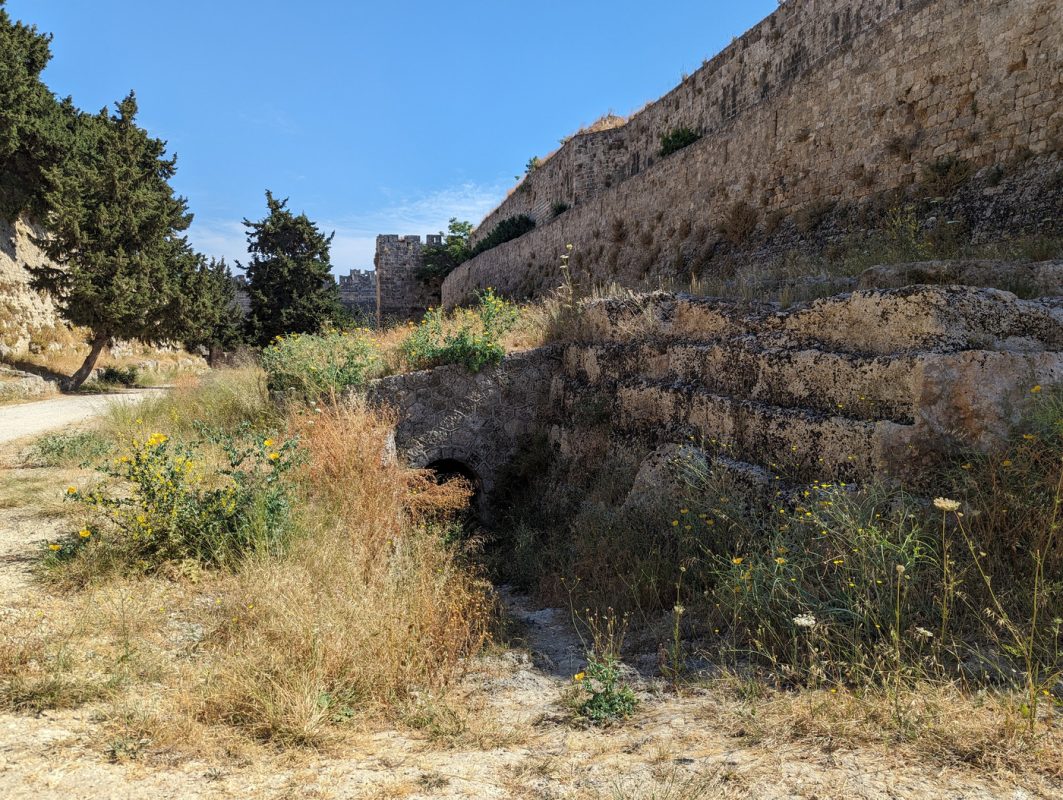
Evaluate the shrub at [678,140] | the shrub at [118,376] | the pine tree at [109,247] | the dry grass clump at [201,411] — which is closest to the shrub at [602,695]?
the dry grass clump at [201,411]

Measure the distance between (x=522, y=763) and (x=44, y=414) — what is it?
12.9 metres

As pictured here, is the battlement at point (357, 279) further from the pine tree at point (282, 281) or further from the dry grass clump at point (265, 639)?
the dry grass clump at point (265, 639)

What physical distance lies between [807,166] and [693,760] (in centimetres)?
986

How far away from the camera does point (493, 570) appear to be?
6195 mm

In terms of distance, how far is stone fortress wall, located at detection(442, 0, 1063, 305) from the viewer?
7.13 m

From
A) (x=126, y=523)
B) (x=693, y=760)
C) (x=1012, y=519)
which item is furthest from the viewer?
(x=126, y=523)

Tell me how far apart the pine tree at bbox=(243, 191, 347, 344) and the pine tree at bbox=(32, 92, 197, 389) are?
371cm

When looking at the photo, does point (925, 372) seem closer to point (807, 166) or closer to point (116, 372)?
point (807, 166)

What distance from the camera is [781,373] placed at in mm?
5133

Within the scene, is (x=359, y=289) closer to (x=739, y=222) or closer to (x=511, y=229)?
(x=511, y=229)

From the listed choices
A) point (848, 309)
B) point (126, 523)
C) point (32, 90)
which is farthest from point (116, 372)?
point (848, 309)

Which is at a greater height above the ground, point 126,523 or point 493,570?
point 126,523

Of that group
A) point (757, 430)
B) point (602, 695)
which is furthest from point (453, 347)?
point (602, 695)

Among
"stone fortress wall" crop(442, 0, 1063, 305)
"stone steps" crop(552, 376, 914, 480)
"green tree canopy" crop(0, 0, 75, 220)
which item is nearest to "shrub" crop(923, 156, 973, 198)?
"stone fortress wall" crop(442, 0, 1063, 305)
